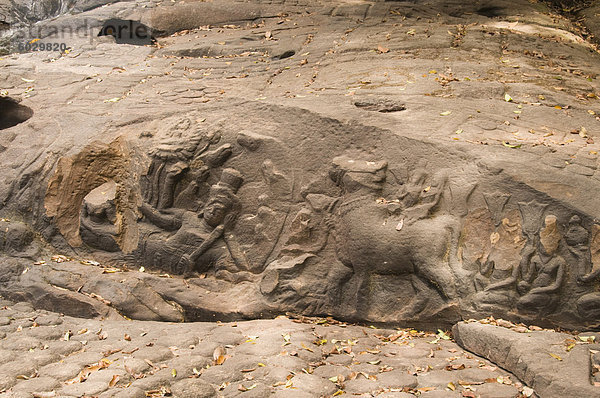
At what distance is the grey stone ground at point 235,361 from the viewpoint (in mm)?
3758

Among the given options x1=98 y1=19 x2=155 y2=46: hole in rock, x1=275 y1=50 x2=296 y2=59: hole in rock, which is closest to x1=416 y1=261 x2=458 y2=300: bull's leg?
x1=275 y1=50 x2=296 y2=59: hole in rock

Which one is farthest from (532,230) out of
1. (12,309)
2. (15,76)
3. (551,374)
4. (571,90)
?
(15,76)

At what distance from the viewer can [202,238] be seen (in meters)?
5.57

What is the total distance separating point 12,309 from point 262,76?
3.55 m

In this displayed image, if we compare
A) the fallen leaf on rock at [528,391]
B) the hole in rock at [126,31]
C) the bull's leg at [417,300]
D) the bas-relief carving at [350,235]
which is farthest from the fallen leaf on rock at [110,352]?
the hole in rock at [126,31]

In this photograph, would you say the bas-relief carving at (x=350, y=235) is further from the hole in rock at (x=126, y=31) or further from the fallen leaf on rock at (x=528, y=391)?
the hole in rock at (x=126, y=31)

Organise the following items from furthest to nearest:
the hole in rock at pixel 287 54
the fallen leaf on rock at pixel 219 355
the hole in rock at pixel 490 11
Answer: the hole in rock at pixel 490 11 < the hole in rock at pixel 287 54 < the fallen leaf on rock at pixel 219 355

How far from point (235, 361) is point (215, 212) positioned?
64.8 inches

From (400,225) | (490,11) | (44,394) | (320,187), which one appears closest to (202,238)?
(320,187)

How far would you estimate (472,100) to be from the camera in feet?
18.8

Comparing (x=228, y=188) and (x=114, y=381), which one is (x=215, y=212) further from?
(x=114, y=381)

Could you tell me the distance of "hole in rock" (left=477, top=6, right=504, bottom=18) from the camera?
30.2 feet

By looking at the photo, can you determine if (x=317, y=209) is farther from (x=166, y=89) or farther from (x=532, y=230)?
(x=166, y=89)

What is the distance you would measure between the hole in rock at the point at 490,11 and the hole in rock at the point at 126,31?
15.9 ft
